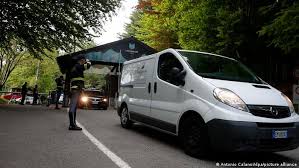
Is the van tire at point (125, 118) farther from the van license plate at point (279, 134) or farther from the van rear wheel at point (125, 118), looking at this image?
the van license plate at point (279, 134)

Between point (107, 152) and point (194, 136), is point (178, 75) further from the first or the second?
point (107, 152)

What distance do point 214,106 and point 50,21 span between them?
53.0ft

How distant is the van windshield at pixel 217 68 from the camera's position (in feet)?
22.1

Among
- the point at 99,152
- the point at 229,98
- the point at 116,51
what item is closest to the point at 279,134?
the point at 229,98

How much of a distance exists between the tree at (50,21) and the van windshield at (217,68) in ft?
45.9

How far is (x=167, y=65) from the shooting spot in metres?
7.72

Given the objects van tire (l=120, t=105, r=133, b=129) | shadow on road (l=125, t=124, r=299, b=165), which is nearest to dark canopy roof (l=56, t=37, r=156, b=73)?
van tire (l=120, t=105, r=133, b=129)

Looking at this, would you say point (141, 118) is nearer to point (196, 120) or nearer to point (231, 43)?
point (196, 120)

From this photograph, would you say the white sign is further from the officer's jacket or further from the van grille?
the officer's jacket

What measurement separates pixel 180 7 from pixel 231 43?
7426mm

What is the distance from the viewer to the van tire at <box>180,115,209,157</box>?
5954mm

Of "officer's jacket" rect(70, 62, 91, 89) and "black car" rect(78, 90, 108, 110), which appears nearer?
"officer's jacket" rect(70, 62, 91, 89)

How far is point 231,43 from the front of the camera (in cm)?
1661

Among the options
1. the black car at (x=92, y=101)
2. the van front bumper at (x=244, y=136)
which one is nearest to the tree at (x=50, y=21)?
the black car at (x=92, y=101)
